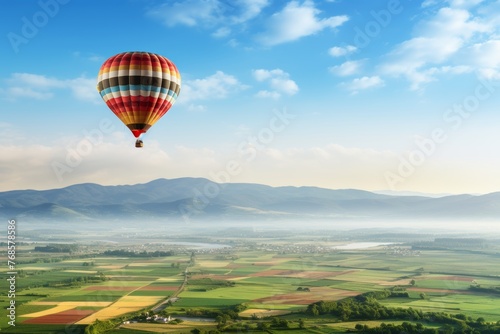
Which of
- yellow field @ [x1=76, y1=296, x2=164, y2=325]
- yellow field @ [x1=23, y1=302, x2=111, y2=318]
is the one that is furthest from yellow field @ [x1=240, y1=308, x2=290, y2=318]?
yellow field @ [x1=23, y1=302, x2=111, y2=318]

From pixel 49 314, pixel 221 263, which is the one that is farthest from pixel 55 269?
pixel 49 314

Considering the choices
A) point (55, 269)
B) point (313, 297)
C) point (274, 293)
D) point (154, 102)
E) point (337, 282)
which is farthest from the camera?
point (55, 269)

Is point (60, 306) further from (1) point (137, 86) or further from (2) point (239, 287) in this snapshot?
(1) point (137, 86)

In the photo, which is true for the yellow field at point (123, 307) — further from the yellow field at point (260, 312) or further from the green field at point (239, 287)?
the yellow field at point (260, 312)

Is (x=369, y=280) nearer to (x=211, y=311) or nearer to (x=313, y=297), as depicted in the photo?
(x=313, y=297)

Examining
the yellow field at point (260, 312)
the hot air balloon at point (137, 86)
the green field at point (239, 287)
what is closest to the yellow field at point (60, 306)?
Result: the green field at point (239, 287)

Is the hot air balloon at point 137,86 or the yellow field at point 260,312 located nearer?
the hot air balloon at point 137,86
